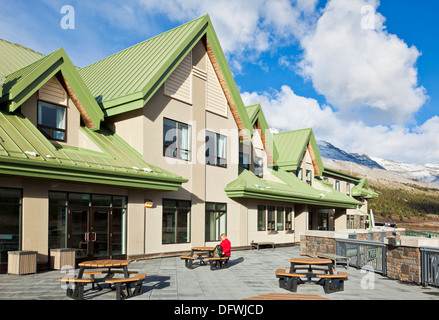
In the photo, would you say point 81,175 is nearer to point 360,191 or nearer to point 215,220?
point 215,220

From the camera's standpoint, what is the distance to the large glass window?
13594mm

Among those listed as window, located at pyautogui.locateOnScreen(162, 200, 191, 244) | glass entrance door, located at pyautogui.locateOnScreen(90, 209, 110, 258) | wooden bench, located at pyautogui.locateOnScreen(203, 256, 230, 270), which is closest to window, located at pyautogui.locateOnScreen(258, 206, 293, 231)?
window, located at pyautogui.locateOnScreen(162, 200, 191, 244)

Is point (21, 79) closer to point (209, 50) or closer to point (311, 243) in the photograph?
point (209, 50)

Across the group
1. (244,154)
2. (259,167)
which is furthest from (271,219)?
(244,154)

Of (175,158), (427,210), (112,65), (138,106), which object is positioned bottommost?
(427,210)

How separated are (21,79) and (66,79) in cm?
207

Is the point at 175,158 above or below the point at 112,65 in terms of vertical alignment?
below

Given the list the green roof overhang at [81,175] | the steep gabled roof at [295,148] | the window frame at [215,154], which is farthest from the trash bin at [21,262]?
the steep gabled roof at [295,148]

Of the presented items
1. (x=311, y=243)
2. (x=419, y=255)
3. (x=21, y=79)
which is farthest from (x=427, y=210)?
Answer: (x=21, y=79)

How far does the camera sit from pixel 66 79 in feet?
55.0

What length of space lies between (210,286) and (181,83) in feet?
40.9

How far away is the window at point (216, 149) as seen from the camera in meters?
23.0

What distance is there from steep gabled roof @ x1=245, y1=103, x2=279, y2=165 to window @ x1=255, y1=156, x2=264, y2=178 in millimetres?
1144

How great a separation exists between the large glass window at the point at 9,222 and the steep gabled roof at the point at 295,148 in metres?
20.6
